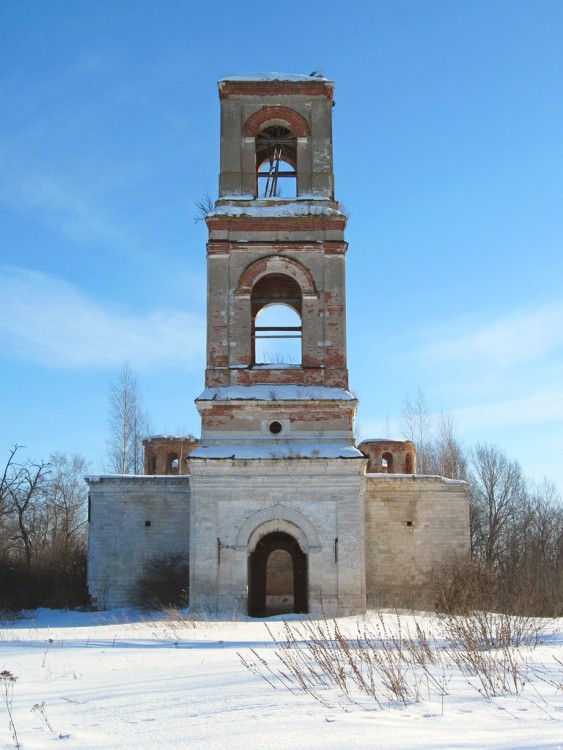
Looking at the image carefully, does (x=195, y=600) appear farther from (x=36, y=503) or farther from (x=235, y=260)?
(x=36, y=503)

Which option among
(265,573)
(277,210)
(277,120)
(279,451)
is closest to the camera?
(279,451)

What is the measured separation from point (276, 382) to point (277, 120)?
569 cm

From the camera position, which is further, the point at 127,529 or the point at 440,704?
the point at 127,529

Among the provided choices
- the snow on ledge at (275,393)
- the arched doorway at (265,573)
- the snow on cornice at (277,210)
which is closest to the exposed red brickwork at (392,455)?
the arched doorway at (265,573)

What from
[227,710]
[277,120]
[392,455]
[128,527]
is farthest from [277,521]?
[392,455]

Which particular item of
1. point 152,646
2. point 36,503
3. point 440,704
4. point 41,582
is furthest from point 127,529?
point 36,503

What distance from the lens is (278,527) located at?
15.1 metres

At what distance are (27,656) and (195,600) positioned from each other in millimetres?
6261

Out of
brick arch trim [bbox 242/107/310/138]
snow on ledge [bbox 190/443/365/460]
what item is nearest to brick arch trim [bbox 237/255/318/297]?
brick arch trim [bbox 242/107/310/138]

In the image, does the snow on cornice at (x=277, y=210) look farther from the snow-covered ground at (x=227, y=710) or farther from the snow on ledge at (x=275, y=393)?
the snow-covered ground at (x=227, y=710)

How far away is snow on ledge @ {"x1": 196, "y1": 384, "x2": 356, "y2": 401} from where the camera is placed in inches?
610

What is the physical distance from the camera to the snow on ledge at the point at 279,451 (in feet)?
49.7

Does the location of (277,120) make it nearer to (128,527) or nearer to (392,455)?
(128,527)

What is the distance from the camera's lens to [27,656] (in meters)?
8.63
